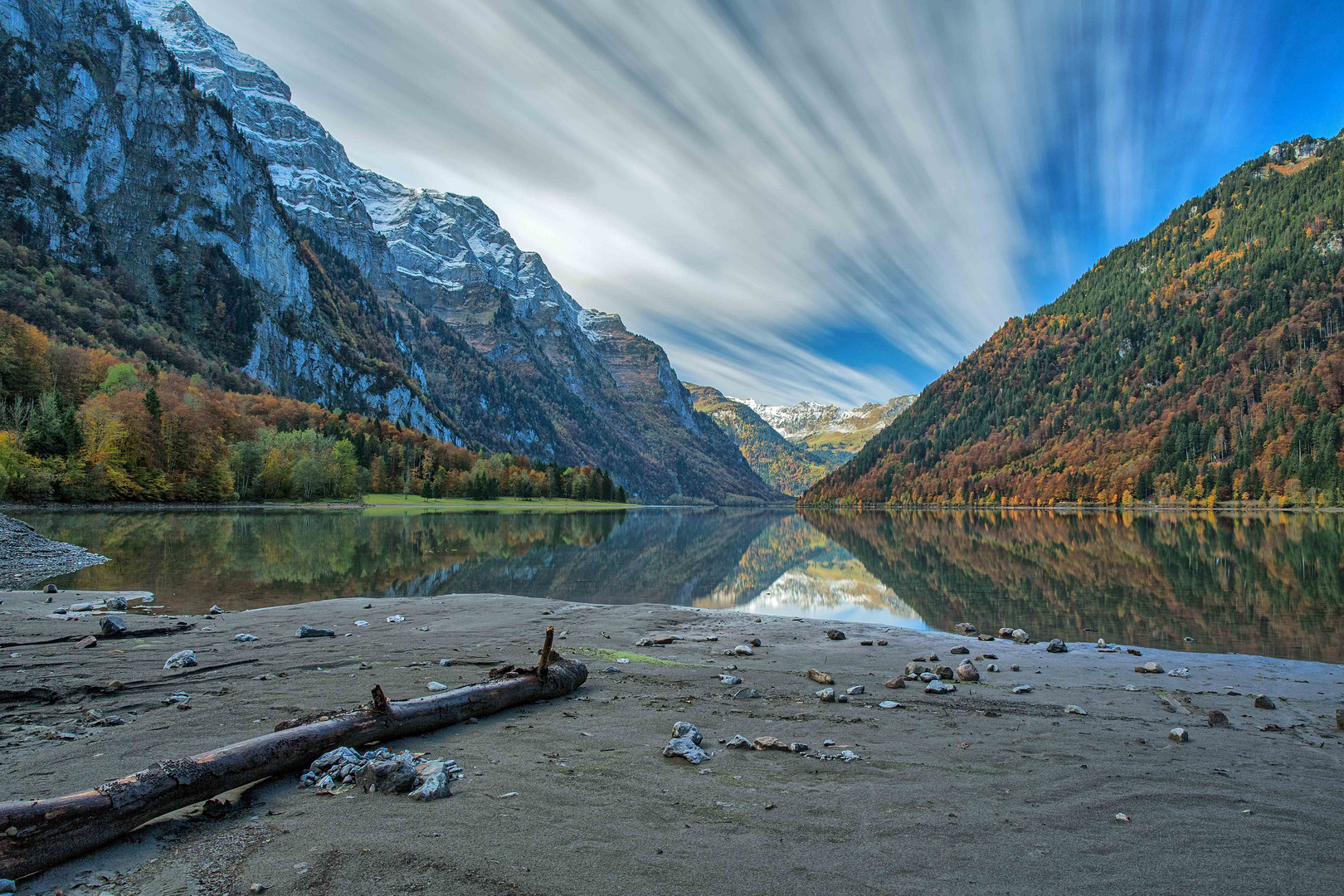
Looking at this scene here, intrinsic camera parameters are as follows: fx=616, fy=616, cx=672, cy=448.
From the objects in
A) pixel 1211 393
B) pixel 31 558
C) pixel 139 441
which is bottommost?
pixel 31 558

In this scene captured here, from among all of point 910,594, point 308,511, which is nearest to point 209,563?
point 910,594

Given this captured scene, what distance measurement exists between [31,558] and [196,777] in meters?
26.3

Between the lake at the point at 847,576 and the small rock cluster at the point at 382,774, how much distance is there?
1267 cm

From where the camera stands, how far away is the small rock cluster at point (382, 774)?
532cm

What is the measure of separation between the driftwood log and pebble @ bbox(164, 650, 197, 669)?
4.81 metres

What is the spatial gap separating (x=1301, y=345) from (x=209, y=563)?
19084 centimetres

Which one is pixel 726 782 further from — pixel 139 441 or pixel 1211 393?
pixel 1211 393

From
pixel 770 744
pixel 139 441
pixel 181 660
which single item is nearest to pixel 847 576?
pixel 770 744

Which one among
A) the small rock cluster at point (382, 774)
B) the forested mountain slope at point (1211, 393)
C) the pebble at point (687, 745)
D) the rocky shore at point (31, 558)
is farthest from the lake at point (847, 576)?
Result: the forested mountain slope at point (1211, 393)

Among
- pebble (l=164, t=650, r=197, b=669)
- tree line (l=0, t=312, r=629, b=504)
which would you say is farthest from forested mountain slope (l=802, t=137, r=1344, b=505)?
tree line (l=0, t=312, r=629, b=504)

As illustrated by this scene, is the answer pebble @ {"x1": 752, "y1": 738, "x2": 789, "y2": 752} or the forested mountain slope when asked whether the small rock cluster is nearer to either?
pebble @ {"x1": 752, "y1": 738, "x2": 789, "y2": 752}

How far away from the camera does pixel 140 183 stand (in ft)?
570

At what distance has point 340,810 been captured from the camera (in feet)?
16.2

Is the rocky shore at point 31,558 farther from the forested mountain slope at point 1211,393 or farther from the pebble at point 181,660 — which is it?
the forested mountain slope at point 1211,393
